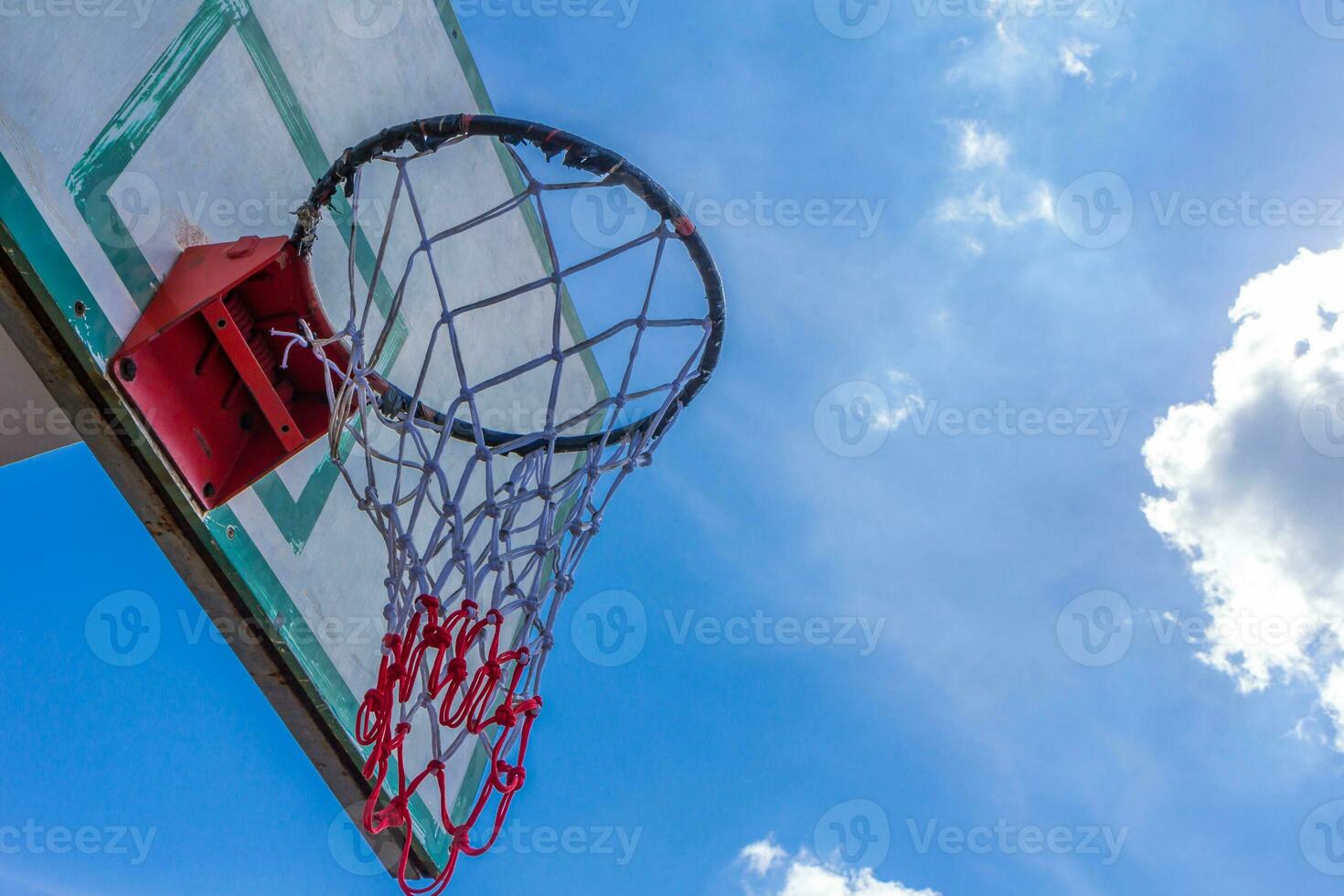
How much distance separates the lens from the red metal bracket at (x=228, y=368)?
242 centimetres

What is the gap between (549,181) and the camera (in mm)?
2920

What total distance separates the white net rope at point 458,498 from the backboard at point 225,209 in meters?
0.13

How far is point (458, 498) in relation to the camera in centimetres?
270

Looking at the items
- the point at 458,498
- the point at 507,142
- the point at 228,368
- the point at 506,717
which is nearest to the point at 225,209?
the point at 228,368

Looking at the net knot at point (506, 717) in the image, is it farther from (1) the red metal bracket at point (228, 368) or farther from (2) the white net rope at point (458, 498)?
(1) the red metal bracket at point (228, 368)

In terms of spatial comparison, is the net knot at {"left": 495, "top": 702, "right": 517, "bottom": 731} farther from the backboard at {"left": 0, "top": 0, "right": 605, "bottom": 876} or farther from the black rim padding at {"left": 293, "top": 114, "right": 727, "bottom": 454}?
the black rim padding at {"left": 293, "top": 114, "right": 727, "bottom": 454}

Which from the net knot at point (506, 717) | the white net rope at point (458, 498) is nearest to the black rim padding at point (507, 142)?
the white net rope at point (458, 498)

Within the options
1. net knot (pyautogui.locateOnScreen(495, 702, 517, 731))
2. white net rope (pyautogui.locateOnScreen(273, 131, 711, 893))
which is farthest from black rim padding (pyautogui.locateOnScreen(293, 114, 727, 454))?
net knot (pyautogui.locateOnScreen(495, 702, 517, 731))

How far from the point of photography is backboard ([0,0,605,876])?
219cm

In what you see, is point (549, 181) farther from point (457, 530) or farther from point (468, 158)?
point (457, 530)

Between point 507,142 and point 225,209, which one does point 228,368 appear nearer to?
point 225,209

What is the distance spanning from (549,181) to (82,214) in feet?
3.84

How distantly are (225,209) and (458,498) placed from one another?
958 mm

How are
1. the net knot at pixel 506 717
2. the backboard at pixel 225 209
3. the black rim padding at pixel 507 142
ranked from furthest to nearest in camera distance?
the black rim padding at pixel 507 142 < the net knot at pixel 506 717 < the backboard at pixel 225 209
